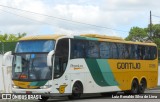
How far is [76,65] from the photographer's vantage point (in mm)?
22250

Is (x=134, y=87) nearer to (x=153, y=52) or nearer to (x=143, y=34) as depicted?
(x=153, y=52)

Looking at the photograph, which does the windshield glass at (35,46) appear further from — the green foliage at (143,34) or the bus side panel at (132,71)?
the green foliage at (143,34)

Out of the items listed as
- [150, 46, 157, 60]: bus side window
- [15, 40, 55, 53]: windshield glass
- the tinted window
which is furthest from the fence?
[150, 46, 157, 60]: bus side window

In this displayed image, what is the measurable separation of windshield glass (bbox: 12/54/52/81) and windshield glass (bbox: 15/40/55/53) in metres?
0.35

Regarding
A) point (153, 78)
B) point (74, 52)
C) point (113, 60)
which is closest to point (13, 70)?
point (74, 52)

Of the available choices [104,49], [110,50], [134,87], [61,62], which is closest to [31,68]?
[61,62]

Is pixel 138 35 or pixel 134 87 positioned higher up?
pixel 138 35

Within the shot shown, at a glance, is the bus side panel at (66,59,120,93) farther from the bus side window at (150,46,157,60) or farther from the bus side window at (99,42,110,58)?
the bus side window at (150,46,157,60)

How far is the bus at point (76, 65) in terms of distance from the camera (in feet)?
67.0

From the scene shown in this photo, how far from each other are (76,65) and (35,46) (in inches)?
99.2

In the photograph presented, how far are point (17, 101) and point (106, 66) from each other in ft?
19.2

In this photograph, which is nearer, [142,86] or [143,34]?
[142,86]

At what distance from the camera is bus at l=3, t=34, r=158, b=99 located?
20.4m

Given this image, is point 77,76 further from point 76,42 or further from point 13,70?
point 13,70
